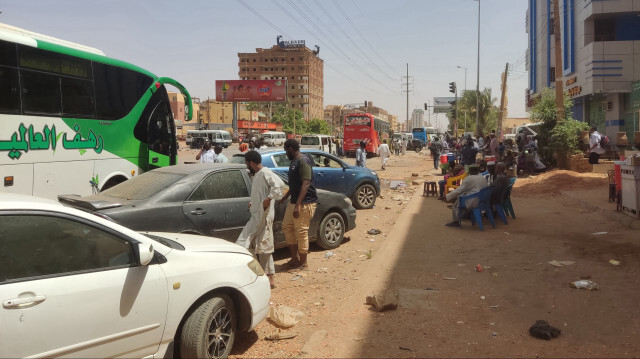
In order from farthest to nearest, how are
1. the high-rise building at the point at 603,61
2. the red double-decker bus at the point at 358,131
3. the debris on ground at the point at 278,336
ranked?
the red double-decker bus at the point at 358,131 < the high-rise building at the point at 603,61 < the debris on ground at the point at 278,336

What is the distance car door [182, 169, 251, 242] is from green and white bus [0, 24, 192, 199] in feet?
12.5

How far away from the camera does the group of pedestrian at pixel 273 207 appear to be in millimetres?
5312

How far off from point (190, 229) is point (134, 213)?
2.22 ft

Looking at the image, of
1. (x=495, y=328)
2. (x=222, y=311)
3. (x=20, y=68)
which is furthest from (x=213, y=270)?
(x=20, y=68)

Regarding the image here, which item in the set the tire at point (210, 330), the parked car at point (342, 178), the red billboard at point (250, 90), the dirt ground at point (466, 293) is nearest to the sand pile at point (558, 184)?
the dirt ground at point (466, 293)

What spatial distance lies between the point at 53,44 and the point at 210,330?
7033mm

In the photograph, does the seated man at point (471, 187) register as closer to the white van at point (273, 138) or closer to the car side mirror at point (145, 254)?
the car side mirror at point (145, 254)

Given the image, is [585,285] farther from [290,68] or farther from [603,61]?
[290,68]

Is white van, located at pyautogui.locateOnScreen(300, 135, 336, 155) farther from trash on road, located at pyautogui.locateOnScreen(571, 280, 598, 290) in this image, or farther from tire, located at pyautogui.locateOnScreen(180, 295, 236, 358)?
tire, located at pyautogui.locateOnScreen(180, 295, 236, 358)

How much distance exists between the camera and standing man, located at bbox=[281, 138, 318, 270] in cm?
582

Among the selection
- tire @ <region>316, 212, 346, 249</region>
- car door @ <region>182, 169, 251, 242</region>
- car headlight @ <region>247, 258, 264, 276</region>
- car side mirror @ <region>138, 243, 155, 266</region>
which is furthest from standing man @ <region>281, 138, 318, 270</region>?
car side mirror @ <region>138, 243, 155, 266</region>

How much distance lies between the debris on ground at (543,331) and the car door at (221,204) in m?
3.56

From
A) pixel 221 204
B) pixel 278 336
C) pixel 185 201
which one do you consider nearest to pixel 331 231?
pixel 221 204

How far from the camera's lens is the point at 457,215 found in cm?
887
